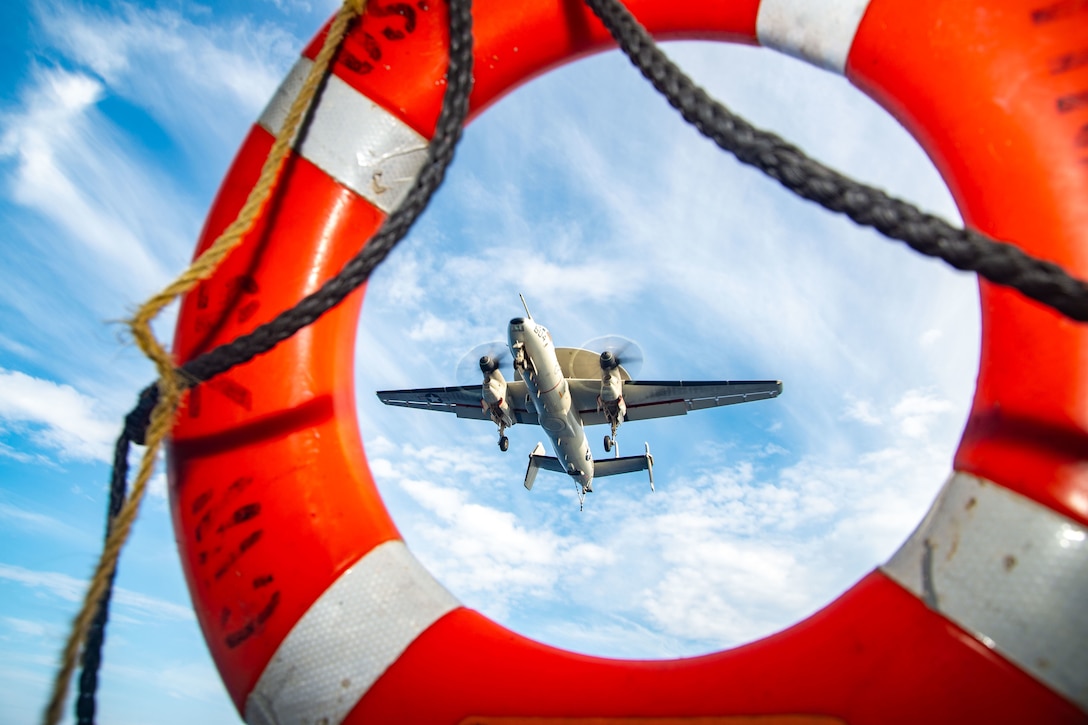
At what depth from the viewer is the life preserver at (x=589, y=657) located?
53.9 inches

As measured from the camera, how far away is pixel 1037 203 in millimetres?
1549

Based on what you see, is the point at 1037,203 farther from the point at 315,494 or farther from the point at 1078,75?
the point at 315,494

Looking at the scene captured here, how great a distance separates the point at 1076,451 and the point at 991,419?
0.19m

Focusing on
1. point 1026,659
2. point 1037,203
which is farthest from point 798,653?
point 1037,203

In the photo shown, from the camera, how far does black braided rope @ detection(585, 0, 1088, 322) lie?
1.10 metres

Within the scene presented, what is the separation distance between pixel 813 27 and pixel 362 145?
1.46 metres

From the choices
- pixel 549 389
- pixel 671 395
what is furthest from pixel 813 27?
pixel 671 395

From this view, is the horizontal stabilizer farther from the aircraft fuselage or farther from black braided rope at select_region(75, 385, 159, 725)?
black braided rope at select_region(75, 385, 159, 725)

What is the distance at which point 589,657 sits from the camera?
172 centimetres

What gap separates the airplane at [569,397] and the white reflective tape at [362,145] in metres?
7.65

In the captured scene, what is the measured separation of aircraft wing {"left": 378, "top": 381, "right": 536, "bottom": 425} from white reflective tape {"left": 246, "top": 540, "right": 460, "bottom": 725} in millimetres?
10821

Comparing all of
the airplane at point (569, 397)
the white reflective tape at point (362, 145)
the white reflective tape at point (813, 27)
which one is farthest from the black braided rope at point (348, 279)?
the airplane at point (569, 397)

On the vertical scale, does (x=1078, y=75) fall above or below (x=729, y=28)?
below

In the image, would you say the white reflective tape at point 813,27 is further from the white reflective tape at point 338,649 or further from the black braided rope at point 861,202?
the white reflective tape at point 338,649
